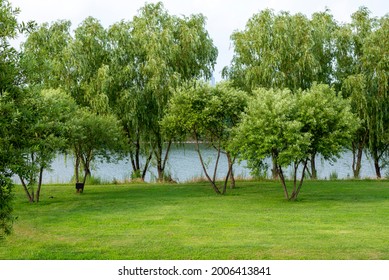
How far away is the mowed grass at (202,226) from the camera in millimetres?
12938

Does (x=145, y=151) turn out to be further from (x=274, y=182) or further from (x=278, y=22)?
(x=278, y=22)

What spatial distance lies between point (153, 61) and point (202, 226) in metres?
16.8

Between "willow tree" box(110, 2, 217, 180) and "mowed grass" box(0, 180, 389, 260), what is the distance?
7.09 m

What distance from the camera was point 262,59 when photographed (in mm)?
32406

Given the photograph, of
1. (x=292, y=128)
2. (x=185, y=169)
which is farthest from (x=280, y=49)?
(x=185, y=169)

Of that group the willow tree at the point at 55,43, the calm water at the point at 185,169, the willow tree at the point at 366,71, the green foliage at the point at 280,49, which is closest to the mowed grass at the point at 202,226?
the willow tree at the point at 366,71

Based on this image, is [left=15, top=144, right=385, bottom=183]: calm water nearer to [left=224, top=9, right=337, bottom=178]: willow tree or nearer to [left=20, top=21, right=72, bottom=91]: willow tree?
[left=20, top=21, right=72, bottom=91]: willow tree

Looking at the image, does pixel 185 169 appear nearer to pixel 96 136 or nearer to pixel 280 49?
pixel 280 49

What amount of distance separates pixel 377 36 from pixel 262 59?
7279 millimetres

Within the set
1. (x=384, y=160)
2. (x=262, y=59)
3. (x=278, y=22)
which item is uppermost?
(x=278, y=22)

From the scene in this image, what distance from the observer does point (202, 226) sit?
16484 mm

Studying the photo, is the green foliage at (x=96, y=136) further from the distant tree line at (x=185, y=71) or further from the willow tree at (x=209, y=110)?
the willow tree at (x=209, y=110)

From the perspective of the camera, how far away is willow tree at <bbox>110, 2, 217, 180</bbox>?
1251 inches
